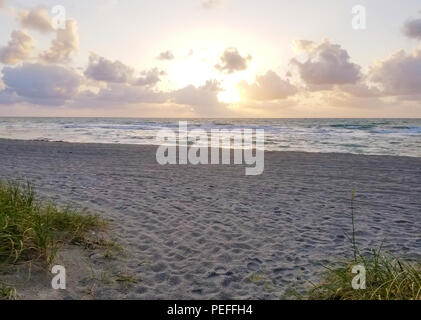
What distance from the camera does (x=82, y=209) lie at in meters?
7.46

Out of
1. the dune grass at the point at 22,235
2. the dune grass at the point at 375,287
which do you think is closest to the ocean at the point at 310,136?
the dune grass at the point at 375,287

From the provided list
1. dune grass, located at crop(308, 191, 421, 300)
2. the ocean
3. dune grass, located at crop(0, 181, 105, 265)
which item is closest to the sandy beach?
dune grass, located at crop(0, 181, 105, 265)

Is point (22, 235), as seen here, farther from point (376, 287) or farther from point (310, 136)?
point (310, 136)

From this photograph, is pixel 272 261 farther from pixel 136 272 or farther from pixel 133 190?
pixel 133 190

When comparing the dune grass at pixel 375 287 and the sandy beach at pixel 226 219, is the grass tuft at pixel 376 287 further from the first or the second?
the sandy beach at pixel 226 219

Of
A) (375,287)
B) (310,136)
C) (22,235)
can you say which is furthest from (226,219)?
(310,136)

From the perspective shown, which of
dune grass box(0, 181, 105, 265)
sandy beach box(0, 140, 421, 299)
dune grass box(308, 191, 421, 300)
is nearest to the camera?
dune grass box(308, 191, 421, 300)

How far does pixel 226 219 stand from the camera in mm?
7348

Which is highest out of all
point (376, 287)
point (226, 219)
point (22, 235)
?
point (22, 235)

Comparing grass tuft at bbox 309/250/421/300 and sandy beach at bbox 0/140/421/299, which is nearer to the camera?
grass tuft at bbox 309/250/421/300

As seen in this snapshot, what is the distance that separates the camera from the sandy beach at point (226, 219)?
4641 mm

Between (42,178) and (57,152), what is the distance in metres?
8.12

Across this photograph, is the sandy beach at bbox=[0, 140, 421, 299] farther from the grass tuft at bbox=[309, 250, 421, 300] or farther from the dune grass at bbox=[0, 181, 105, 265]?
the grass tuft at bbox=[309, 250, 421, 300]

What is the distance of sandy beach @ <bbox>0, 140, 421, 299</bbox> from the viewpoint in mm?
4641
